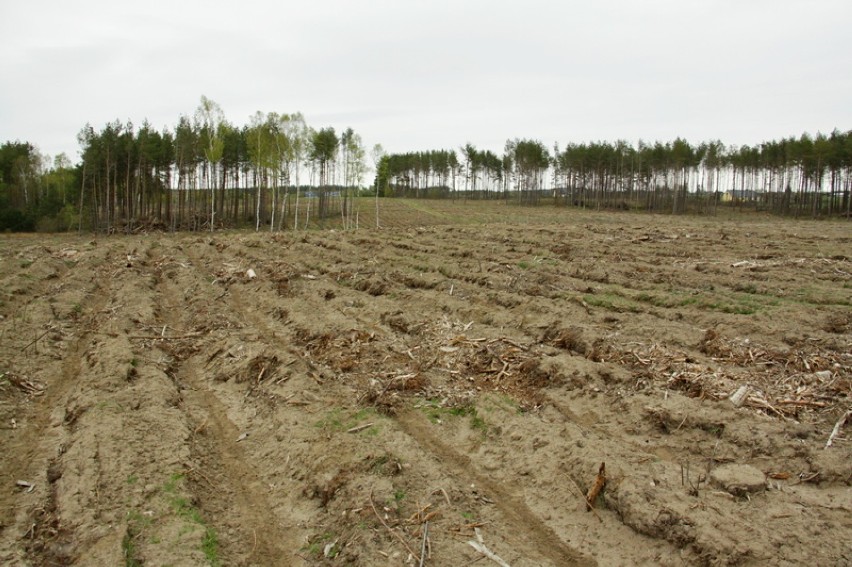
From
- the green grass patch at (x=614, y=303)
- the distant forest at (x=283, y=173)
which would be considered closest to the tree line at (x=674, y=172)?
the distant forest at (x=283, y=173)

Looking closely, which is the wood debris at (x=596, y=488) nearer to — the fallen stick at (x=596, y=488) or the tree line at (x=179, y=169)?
the fallen stick at (x=596, y=488)

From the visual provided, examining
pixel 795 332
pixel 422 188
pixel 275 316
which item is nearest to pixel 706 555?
pixel 795 332

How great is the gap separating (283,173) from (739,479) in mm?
51861

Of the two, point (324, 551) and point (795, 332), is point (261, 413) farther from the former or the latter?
point (795, 332)

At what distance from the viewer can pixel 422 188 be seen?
121 m

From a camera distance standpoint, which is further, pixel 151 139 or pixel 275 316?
pixel 151 139

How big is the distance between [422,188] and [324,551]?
118 metres

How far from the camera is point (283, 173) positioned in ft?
173

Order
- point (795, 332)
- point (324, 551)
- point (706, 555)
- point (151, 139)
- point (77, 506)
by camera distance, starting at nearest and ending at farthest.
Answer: point (706, 555)
point (324, 551)
point (77, 506)
point (795, 332)
point (151, 139)

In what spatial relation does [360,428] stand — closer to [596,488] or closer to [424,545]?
[424,545]

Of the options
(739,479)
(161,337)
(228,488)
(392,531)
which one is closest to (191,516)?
(228,488)

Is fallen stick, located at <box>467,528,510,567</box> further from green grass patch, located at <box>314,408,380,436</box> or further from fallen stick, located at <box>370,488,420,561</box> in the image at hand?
green grass patch, located at <box>314,408,380,436</box>

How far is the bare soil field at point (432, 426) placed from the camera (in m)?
5.05

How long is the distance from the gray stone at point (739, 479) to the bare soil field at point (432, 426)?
0.03 metres
